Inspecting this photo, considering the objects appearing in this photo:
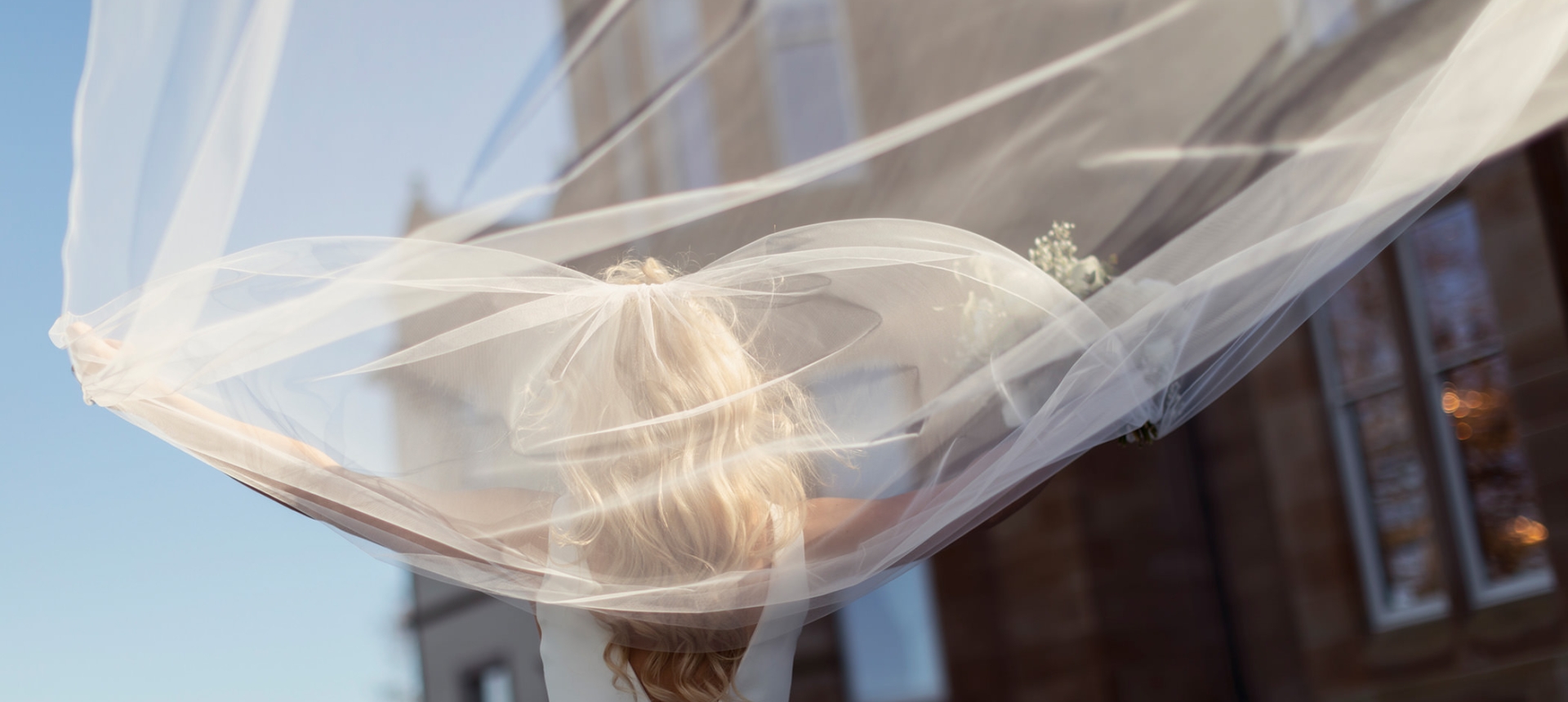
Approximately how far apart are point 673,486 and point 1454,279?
204 inches

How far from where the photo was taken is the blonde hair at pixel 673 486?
1.60m

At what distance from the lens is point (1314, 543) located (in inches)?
231

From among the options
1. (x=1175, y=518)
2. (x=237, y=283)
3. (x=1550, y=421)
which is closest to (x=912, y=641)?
(x=1175, y=518)

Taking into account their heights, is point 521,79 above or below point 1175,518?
above

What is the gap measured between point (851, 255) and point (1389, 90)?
1.21 metres

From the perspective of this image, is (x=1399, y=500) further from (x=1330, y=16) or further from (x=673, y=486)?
(x=673, y=486)

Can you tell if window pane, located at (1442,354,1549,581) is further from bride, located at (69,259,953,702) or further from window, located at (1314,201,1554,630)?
bride, located at (69,259,953,702)

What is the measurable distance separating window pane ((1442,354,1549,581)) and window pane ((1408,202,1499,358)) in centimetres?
16

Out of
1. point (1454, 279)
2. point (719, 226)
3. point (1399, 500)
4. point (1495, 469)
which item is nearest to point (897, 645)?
point (1399, 500)

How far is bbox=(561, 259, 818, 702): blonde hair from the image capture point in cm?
160

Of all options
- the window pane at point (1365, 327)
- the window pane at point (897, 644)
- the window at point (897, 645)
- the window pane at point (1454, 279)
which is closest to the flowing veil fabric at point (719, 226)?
the window pane at point (1454, 279)

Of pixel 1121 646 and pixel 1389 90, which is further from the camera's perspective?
pixel 1121 646

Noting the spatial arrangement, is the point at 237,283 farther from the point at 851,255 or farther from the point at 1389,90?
the point at 1389,90

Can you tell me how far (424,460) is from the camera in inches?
64.2
